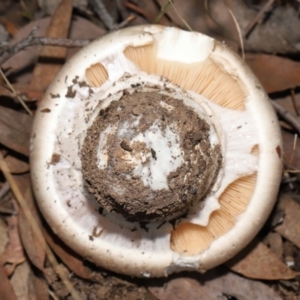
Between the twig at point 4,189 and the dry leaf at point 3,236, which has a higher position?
the twig at point 4,189

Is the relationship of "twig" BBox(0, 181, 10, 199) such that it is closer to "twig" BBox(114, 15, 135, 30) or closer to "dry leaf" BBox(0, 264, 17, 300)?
"dry leaf" BBox(0, 264, 17, 300)

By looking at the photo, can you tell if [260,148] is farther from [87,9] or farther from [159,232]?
[87,9]

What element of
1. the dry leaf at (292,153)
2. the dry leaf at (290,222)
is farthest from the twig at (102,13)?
the dry leaf at (290,222)

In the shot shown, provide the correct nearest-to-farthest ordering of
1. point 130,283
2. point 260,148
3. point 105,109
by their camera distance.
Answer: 1. point 105,109
2. point 260,148
3. point 130,283

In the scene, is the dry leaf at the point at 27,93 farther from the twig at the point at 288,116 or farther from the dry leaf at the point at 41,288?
the twig at the point at 288,116

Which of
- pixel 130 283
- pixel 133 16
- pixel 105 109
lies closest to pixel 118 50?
pixel 105 109

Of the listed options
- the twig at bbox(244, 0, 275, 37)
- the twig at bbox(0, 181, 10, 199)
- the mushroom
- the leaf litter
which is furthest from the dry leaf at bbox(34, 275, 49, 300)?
the twig at bbox(244, 0, 275, 37)
